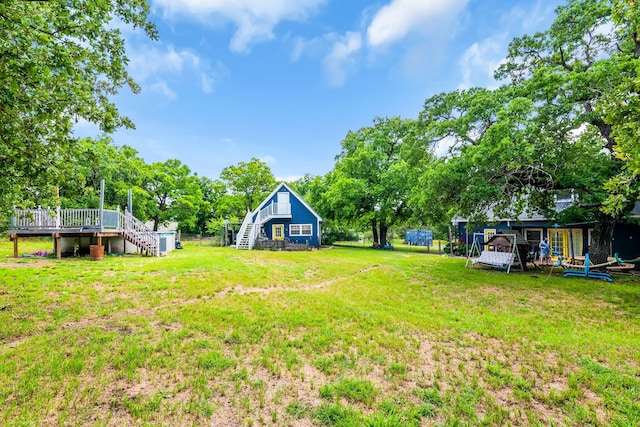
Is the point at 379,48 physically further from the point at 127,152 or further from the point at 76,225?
the point at 127,152

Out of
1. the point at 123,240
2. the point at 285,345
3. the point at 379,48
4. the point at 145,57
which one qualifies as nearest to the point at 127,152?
the point at 123,240

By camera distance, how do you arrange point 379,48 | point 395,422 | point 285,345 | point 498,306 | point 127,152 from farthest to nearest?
point 127,152 < point 379,48 < point 498,306 < point 285,345 < point 395,422

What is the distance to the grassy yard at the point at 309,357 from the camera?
8.37ft

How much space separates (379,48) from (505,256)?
1203cm

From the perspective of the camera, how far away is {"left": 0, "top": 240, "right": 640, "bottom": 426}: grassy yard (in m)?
2.55

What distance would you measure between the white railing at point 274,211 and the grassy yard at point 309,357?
634 inches

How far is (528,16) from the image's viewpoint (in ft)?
36.3

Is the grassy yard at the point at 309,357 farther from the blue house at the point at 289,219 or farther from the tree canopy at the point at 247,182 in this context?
the tree canopy at the point at 247,182

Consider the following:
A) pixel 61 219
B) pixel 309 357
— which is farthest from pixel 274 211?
pixel 309 357

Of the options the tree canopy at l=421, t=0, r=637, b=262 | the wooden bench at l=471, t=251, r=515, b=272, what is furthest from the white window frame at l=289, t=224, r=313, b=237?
the wooden bench at l=471, t=251, r=515, b=272

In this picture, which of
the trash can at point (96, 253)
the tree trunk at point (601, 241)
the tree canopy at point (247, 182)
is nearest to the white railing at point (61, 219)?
the trash can at point (96, 253)

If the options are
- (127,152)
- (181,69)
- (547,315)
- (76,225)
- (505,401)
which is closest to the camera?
(505,401)

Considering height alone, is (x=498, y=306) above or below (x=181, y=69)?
below

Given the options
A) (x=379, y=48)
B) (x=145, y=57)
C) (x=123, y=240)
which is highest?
(x=379, y=48)
